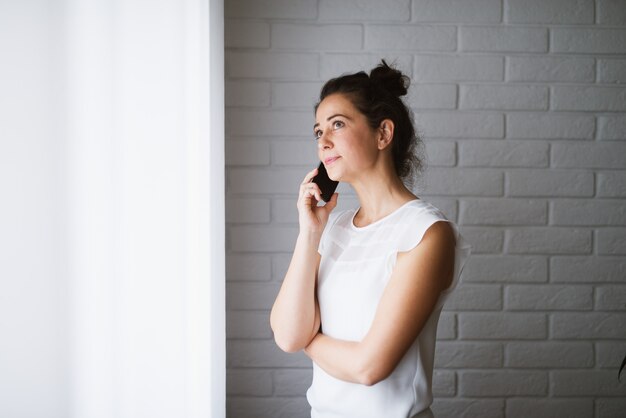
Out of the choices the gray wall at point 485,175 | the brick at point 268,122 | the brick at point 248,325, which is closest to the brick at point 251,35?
the gray wall at point 485,175

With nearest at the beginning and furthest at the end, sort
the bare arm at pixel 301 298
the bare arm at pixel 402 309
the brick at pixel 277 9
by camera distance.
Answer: the bare arm at pixel 402 309 < the bare arm at pixel 301 298 < the brick at pixel 277 9

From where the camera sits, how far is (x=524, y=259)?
1625 millimetres

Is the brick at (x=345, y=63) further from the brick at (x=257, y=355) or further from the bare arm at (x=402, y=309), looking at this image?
the brick at (x=257, y=355)

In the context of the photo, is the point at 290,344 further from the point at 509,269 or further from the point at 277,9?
the point at 277,9

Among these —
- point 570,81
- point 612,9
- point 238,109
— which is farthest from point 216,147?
point 612,9

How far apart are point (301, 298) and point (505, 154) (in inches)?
38.7

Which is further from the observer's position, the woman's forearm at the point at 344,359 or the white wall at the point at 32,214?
A: the woman's forearm at the point at 344,359

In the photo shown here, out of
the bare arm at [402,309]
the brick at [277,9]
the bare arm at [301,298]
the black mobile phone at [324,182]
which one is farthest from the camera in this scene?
the brick at [277,9]

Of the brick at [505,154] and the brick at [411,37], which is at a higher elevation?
the brick at [411,37]

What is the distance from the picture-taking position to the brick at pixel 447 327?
163cm

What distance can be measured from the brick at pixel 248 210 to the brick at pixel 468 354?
2.62 feet

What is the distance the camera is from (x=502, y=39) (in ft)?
5.24

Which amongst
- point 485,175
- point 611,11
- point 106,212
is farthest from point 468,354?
point 106,212

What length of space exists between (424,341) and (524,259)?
0.76m
